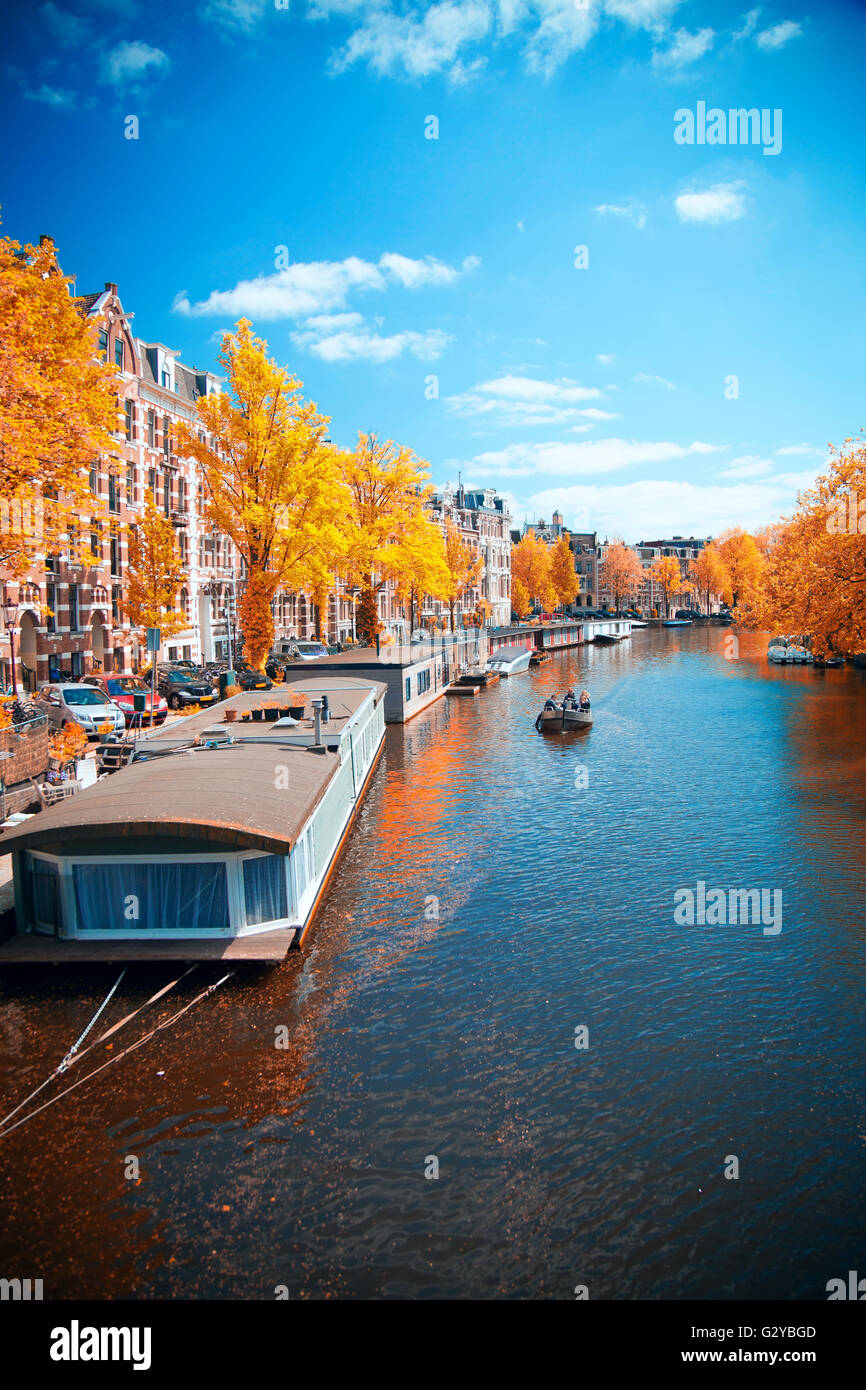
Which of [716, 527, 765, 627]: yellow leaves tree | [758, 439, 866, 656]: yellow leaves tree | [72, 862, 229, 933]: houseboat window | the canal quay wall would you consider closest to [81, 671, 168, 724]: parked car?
the canal quay wall

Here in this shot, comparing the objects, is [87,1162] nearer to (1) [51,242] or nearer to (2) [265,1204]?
(2) [265,1204]

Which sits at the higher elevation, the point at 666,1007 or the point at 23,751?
the point at 23,751

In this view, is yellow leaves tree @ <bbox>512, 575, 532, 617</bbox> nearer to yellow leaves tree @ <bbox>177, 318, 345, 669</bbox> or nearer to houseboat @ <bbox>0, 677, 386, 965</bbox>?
yellow leaves tree @ <bbox>177, 318, 345, 669</bbox>

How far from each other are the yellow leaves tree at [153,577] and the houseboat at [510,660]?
34495 millimetres

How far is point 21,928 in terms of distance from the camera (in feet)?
50.2

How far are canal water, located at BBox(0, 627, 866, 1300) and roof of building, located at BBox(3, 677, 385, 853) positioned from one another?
9.07ft

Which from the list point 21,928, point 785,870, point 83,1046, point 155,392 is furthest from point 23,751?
point 155,392

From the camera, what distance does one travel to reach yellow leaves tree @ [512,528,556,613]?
143 metres

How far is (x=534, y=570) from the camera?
142875mm

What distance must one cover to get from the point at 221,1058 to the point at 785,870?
1462 cm

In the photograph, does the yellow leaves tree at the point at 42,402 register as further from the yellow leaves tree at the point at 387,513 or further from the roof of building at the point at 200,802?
the yellow leaves tree at the point at 387,513

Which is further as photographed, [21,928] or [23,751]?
[23,751]

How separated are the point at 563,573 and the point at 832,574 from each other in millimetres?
117250

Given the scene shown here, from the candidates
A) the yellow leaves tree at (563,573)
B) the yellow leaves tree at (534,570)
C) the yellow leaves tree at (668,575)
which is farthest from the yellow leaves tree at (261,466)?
the yellow leaves tree at (668,575)
